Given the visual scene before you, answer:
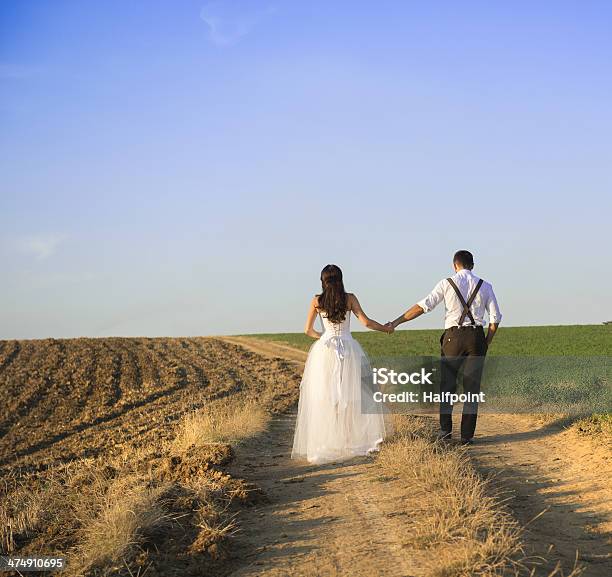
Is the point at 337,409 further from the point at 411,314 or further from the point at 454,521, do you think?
the point at 454,521

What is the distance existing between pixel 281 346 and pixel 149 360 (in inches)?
496

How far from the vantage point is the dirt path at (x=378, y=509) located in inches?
268

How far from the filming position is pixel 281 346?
1939 inches

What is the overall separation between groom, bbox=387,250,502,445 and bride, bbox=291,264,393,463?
4.57ft

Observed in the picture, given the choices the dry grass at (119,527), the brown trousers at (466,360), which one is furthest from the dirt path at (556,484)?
the dry grass at (119,527)

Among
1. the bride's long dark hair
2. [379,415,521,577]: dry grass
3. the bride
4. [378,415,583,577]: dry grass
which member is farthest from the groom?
[378,415,583,577]: dry grass

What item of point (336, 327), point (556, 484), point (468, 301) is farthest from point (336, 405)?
point (556, 484)

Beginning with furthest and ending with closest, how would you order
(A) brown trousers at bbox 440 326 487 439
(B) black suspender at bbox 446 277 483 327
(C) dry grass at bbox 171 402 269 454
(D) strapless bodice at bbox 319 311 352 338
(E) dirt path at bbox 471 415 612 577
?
(C) dry grass at bbox 171 402 269 454 < (A) brown trousers at bbox 440 326 487 439 < (B) black suspender at bbox 446 277 483 327 < (D) strapless bodice at bbox 319 311 352 338 < (E) dirt path at bbox 471 415 612 577

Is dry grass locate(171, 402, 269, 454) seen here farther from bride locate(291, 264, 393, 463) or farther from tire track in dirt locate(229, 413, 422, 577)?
tire track in dirt locate(229, 413, 422, 577)

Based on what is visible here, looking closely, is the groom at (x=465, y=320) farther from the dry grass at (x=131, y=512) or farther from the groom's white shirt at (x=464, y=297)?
the dry grass at (x=131, y=512)

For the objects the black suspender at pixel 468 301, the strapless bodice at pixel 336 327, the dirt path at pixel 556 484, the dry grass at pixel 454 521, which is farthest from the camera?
the black suspender at pixel 468 301

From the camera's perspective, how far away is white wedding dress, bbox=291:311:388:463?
35.9ft

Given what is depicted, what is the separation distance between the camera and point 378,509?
803cm

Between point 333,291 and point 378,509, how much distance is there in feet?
12.0
